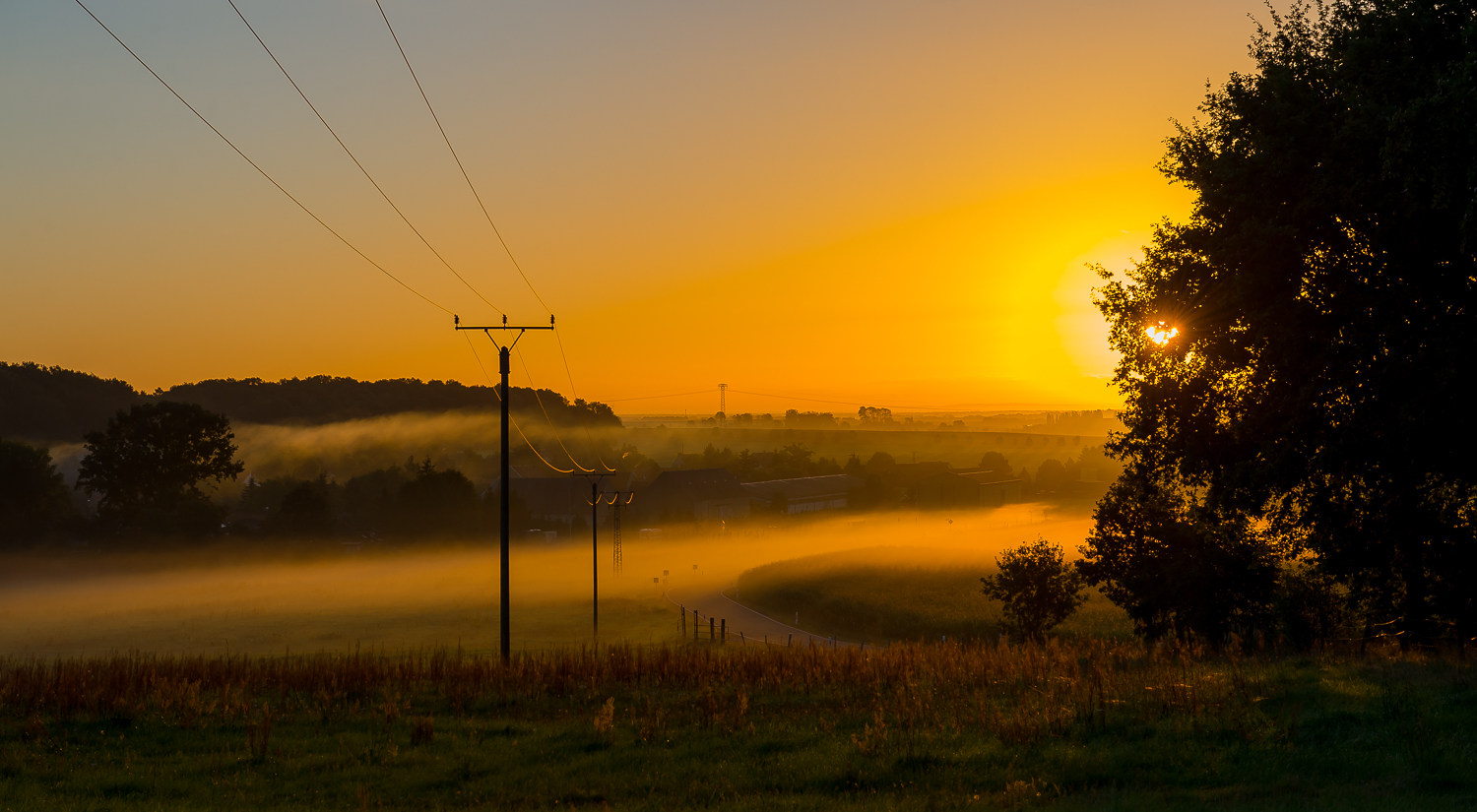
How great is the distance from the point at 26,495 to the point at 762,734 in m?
96.8

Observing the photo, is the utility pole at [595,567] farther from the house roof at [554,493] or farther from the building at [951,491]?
the building at [951,491]

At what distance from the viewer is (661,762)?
35.3ft

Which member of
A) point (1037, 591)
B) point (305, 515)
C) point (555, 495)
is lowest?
point (1037, 591)

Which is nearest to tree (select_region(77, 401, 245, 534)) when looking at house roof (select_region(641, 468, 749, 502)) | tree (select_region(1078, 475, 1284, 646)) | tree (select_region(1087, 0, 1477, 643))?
house roof (select_region(641, 468, 749, 502))

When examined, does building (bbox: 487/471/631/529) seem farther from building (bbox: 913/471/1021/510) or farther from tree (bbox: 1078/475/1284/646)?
tree (bbox: 1078/475/1284/646)

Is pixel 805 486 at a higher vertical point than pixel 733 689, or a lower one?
higher

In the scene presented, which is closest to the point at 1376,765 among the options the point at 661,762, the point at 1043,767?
the point at 1043,767

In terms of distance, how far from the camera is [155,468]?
87312mm

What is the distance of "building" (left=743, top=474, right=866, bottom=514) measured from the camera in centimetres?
15138

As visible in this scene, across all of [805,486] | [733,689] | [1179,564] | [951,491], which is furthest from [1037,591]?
[951,491]

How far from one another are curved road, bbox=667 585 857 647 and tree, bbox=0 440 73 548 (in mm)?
59627

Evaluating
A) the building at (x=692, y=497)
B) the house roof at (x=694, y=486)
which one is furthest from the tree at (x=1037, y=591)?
the house roof at (x=694, y=486)

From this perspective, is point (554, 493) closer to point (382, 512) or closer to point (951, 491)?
point (382, 512)

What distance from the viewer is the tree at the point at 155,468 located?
279ft
